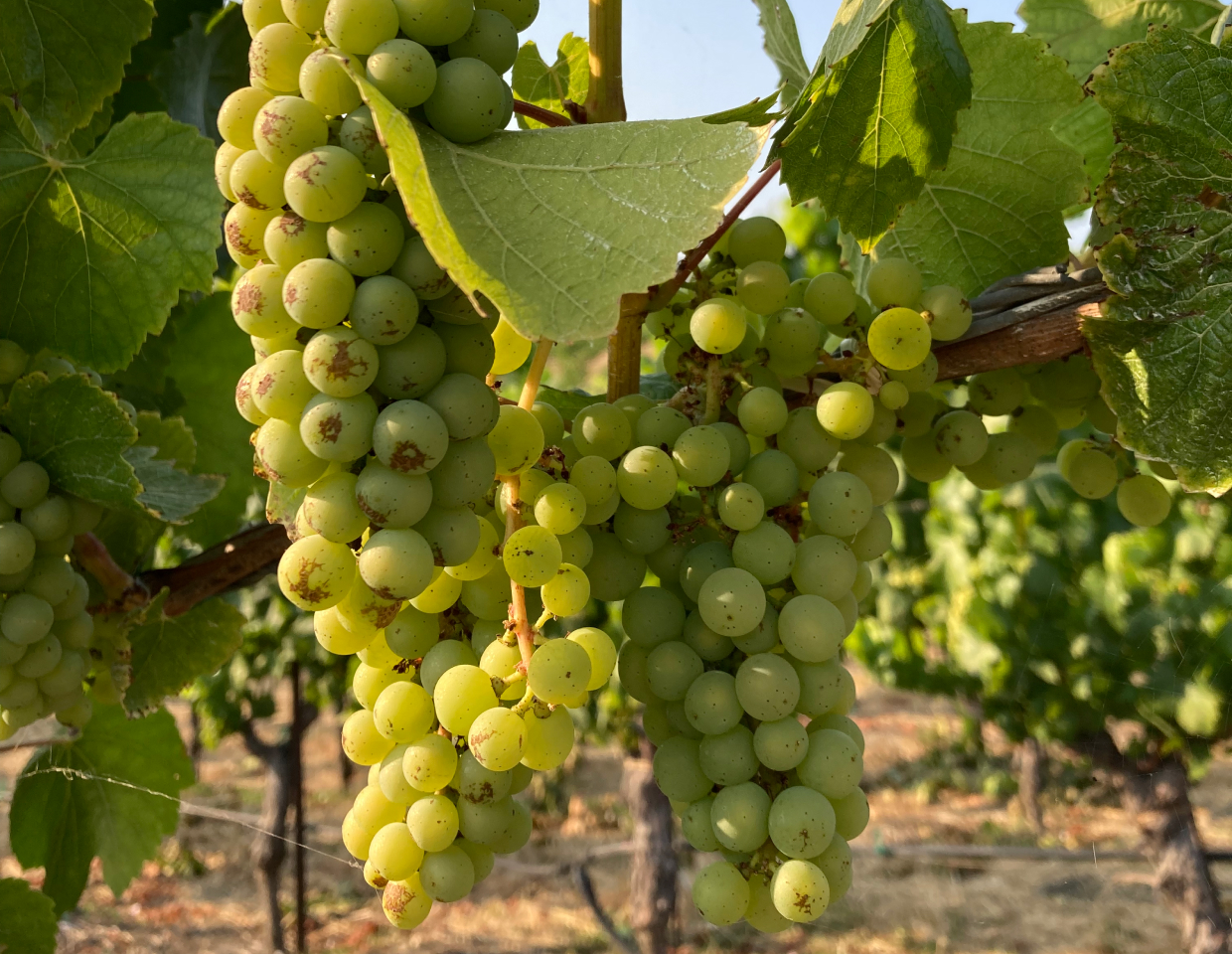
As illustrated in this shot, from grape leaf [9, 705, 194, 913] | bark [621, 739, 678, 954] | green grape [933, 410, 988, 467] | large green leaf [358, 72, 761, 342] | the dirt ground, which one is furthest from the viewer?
the dirt ground

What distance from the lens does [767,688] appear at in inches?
24.3

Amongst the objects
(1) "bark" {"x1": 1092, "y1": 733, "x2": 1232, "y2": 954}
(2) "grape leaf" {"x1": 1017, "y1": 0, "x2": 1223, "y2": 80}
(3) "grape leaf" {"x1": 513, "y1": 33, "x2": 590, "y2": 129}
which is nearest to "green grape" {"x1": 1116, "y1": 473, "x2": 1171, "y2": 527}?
(2) "grape leaf" {"x1": 1017, "y1": 0, "x2": 1223, "y2": 80}

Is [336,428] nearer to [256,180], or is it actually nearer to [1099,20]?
[256,180]

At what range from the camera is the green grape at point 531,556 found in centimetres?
55

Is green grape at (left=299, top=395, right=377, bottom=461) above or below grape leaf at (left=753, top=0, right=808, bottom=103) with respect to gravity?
below

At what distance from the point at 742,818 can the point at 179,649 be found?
67 centimetres

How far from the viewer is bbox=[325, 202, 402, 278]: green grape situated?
484 millimetres

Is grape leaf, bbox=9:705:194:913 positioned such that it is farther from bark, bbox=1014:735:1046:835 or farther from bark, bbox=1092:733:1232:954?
bark, bbox=1014:735:1046:835

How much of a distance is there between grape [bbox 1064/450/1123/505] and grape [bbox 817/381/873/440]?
0.27m

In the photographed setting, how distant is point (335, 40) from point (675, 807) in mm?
532

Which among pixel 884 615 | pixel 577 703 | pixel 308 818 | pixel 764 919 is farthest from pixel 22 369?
pixel 308 818

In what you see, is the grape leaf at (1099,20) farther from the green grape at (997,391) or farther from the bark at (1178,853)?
the bark at (1178,853)

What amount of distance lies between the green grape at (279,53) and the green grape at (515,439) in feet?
0.71

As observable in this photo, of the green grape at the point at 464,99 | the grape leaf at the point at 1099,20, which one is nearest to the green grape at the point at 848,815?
the green grape at the point at 464,99
